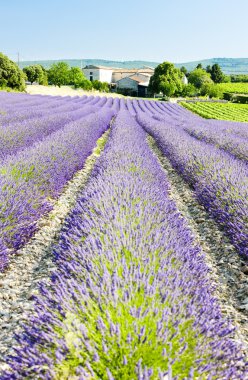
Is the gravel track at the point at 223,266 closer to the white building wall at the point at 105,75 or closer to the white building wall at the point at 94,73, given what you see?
the white building wall at the point at 94,73

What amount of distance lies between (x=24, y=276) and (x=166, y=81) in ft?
192

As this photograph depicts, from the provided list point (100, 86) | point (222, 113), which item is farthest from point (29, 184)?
point (100, 86)

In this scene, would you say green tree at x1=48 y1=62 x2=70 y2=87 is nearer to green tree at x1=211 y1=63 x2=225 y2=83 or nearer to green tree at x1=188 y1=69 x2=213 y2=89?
green tree at x1=188 y1=69 x2=213 y2=89

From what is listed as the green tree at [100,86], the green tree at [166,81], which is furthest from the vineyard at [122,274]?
the green tree at [100,86]

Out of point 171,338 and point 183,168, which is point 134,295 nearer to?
point 171,338

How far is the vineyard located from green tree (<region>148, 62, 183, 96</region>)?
177 ft

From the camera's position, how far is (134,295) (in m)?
1.74

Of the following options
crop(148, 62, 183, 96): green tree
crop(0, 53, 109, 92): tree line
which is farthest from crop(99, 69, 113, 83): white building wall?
crop(148, 62, 183, 96): green tree

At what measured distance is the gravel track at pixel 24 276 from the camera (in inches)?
91.7

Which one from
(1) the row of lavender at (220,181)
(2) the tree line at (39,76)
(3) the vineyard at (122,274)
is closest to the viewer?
(3) the vineyard at (122,274)

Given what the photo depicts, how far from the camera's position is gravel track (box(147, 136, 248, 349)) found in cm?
268

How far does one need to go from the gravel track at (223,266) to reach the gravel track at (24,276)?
130cm

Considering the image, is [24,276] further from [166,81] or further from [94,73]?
[94,73]

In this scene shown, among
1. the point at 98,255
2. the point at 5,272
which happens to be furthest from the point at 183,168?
the point at 98,255
